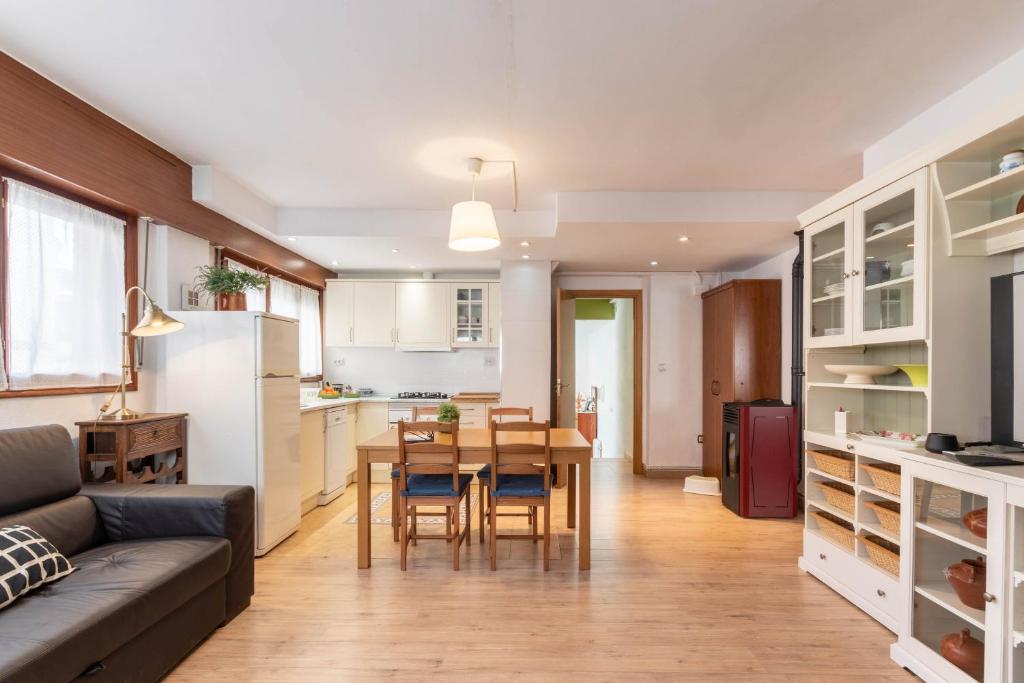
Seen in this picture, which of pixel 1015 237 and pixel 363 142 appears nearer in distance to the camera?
pixel 1015 237

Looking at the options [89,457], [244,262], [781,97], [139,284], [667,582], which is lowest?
[667,582]

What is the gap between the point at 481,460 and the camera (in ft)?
11.0

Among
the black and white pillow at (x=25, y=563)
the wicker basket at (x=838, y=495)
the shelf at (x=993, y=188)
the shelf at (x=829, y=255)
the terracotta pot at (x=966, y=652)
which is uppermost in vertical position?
the shelf at (x=993, y=188)

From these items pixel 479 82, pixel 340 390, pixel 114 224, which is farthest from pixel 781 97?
pixel 340 390

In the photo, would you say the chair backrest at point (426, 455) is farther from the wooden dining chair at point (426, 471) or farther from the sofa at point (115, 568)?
the sofa at point (115, 568)

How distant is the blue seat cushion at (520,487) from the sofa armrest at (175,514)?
4.69 feet

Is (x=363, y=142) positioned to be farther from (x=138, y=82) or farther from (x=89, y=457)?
(x=89, y=457)

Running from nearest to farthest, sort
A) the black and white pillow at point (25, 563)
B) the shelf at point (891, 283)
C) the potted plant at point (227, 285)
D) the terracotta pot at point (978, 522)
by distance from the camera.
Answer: the black and white pillow at point (25, 563), the terracotta pot at point (978, 522), the shelf at point (891, 283), the potted plant at point (227, 285)

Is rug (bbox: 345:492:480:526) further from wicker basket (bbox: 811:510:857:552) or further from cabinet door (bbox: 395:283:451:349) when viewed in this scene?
wicker basket (bbox: 811:510:857:552)

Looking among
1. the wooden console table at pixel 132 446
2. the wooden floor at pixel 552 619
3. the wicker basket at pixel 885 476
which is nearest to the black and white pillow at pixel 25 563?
the wooden floor at pixel 552 619

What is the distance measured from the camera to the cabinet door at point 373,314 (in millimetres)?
6164

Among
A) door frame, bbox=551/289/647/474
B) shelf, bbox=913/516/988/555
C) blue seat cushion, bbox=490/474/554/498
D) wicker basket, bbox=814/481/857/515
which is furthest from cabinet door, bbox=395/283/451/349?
shelf, bbox=913/516/988/555

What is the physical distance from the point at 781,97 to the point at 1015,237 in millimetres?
1141

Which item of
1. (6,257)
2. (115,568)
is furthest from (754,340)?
(6,257)
